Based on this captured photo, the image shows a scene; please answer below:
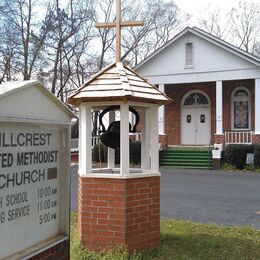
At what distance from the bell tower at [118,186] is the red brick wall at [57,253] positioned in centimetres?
210

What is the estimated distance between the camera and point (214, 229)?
7.28 metres

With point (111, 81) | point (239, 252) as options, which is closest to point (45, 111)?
point (111, 81)

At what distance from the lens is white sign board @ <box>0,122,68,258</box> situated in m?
2.72

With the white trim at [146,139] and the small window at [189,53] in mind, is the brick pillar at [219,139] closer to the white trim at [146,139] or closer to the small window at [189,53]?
the small window at [189,53]

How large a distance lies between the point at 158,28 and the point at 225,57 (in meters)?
23.2

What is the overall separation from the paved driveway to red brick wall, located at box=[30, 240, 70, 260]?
5.38 m

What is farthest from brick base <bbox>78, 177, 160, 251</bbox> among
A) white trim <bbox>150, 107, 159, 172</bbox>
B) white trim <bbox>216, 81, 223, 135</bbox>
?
white trim <bbox>216, 81, 223, 135</bbox>

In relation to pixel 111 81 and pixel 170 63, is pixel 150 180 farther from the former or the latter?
pixel 170 63

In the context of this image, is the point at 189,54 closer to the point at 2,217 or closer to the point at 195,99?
the point at 195,99

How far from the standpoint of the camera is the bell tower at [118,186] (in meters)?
5.45

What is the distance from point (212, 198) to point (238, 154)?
30.2ft

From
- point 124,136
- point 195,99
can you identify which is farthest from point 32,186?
point 195,99

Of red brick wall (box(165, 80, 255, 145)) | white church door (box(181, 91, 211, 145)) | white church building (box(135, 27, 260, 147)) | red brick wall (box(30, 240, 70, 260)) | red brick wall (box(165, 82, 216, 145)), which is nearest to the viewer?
red brick wall (box(30, 240, 70, 260))

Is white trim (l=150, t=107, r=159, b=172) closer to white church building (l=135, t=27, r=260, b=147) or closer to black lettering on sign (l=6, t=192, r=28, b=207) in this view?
black lettering on sign (l=6, t=192, r=28, b=207)
